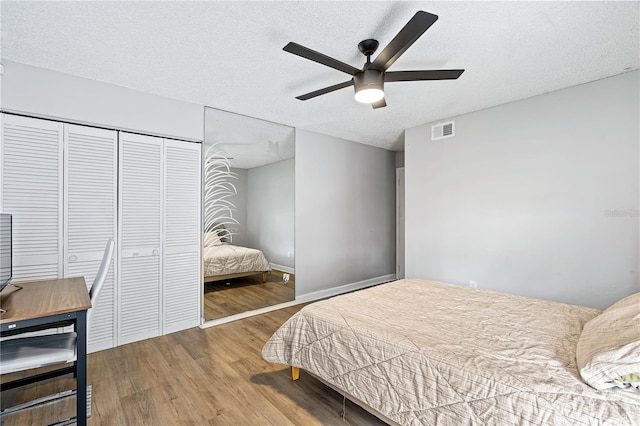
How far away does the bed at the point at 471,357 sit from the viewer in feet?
3.93

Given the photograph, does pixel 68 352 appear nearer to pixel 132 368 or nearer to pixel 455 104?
pixel 132 368

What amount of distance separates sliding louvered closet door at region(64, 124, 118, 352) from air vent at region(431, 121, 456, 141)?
12.3 feet

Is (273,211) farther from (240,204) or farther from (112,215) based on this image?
(112,215)

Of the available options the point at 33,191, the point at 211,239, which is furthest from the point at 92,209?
the point at 211,239

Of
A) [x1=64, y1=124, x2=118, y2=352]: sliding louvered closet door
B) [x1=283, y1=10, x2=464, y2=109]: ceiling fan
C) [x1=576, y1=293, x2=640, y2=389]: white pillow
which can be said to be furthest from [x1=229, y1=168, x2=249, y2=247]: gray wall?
[x1=576, y1=293, x2=640, y2=389]: white pillow

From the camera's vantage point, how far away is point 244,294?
3.96m

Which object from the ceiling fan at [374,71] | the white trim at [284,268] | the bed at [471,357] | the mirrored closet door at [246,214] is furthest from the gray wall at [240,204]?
the ceiling fan at [374,71]

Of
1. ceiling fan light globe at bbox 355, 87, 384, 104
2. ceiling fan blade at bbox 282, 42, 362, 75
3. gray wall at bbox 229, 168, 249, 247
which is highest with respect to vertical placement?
ceiling fan blade at bbox 282, 42, 362, 75

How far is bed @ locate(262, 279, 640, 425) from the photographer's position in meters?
1.20

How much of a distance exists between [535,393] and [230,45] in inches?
108

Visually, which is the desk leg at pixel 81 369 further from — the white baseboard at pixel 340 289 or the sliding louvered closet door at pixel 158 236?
the white baseboard at pixel 340 289

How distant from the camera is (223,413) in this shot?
193 centimetres

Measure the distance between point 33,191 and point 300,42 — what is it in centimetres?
255

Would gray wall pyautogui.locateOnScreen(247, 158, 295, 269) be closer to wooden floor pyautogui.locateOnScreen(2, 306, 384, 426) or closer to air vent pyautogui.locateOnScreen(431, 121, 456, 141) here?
wooden floor pyautogui.locateOnScreen(2, 306, 384, 426)
